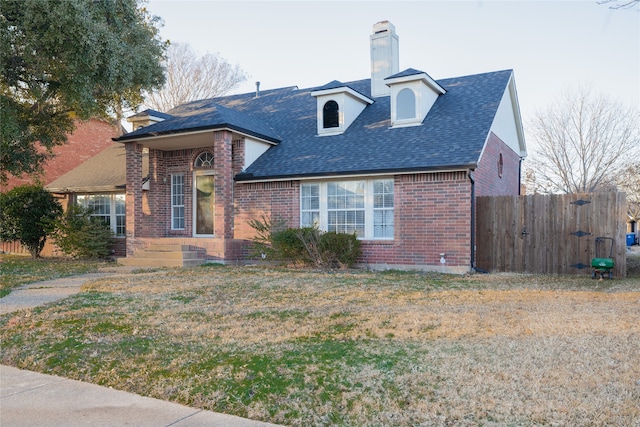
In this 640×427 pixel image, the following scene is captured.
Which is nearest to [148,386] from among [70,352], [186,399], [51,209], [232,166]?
[186,399]

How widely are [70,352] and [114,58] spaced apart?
9225mm

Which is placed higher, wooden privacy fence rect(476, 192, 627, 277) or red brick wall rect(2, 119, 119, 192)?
red brick wall rect(2, 119, 119, 192)

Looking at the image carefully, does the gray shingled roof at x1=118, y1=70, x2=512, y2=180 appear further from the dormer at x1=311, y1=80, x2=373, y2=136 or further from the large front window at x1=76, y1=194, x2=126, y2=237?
the large front window at x1=76, y1=194, x2=126, y2=237

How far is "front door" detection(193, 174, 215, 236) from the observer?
51.6 feet

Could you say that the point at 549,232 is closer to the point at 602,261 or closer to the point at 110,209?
the point at 602,261

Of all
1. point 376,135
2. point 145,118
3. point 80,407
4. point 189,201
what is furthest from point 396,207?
point 80,407

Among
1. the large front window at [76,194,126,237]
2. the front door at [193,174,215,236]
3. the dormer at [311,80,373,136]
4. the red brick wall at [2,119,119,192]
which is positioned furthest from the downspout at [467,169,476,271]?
the red brick wall at [2,119,119,192]

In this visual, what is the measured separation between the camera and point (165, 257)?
551 inches

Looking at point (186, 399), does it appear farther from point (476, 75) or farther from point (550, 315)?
point (476, 75)

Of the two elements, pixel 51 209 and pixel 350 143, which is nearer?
pixel 350 143

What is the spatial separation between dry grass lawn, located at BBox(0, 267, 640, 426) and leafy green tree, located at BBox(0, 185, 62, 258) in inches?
441

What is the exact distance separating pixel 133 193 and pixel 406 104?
8630mm

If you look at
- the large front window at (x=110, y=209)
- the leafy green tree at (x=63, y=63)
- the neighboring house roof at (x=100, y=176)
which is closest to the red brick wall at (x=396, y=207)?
the neighboring house roof at (x=100, y=176)

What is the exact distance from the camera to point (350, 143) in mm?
14312
